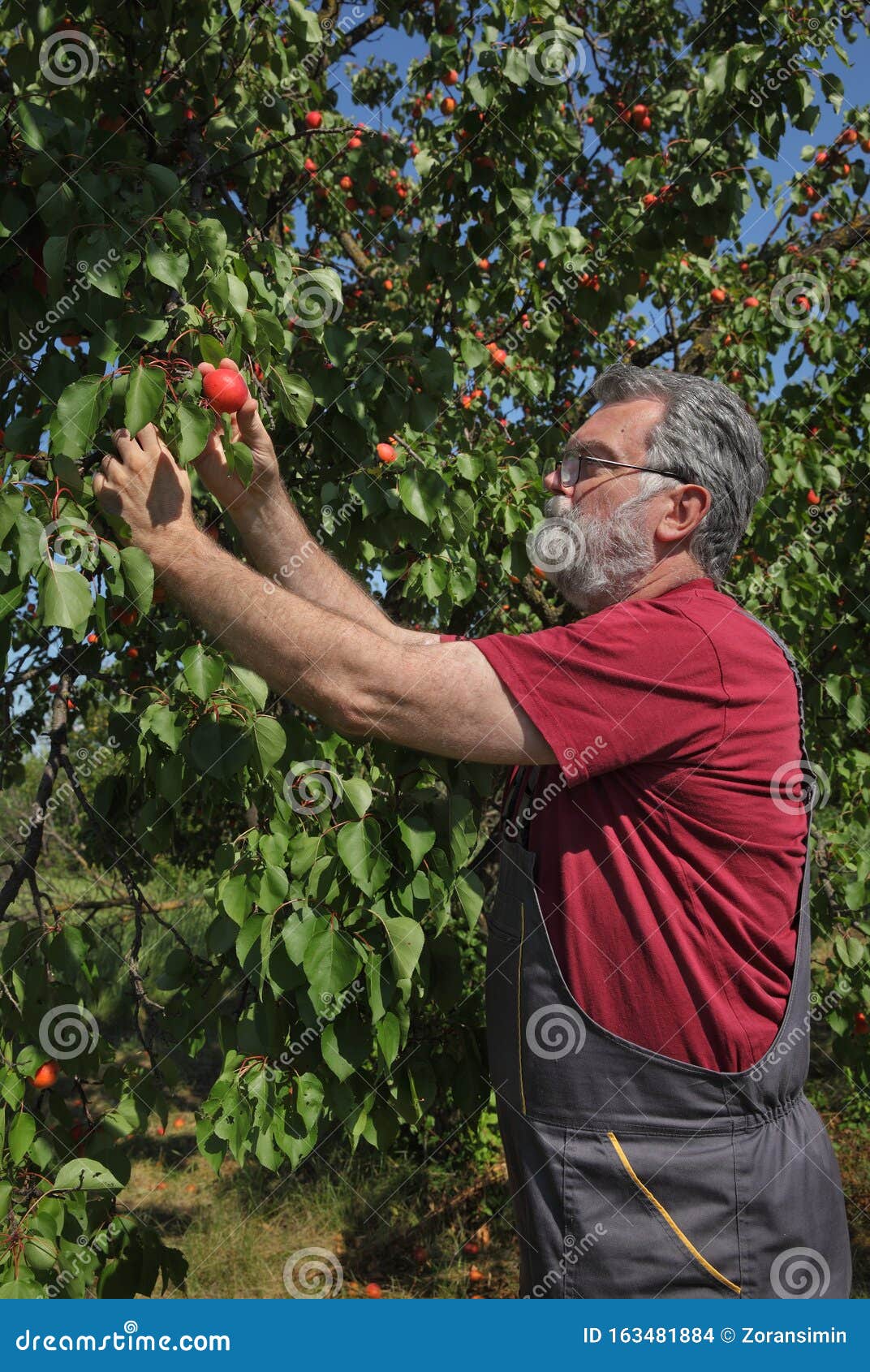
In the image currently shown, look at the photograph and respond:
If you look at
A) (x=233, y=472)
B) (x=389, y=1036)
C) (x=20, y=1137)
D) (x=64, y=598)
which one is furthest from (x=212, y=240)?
(x=20, y=1137)

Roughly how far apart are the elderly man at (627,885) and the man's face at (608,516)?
13 centimetres

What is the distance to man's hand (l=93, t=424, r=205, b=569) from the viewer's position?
65.1 inches

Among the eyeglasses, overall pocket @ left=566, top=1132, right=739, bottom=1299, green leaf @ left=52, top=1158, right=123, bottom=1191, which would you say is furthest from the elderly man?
green leaf @ left=52, top=1158, right=123, bottom=1191

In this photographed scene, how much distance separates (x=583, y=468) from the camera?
202 centimetres

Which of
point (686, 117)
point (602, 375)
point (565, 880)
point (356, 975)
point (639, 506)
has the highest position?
point (686, 117)

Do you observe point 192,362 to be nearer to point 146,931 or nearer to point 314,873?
point 314,873

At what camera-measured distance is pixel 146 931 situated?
7.48 metres

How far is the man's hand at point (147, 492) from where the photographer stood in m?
1.65

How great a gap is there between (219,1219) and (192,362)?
3.77 meters

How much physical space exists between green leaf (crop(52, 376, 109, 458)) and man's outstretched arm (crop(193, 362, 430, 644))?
0.20 m

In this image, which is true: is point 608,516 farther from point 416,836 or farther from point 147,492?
point 147,492

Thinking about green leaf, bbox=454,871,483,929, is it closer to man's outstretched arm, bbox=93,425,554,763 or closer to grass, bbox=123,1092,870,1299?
man's outstretched arm, bbox=93,425,554,763

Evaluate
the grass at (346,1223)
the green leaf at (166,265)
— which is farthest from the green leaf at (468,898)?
the grass at (346,1223)

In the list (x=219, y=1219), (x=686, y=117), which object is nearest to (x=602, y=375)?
(x=686, y=117)
